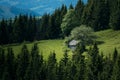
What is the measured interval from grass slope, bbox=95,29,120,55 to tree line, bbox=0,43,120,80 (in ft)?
43.1

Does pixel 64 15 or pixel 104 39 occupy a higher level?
pixel 64 15

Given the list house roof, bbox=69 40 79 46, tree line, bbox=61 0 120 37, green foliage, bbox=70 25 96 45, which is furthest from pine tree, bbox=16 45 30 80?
tree line, bbox=61 0 120 37

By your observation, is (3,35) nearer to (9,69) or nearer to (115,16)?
(115,16)

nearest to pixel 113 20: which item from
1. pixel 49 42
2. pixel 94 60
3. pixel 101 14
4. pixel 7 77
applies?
pixel 101 14

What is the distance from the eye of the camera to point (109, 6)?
607ft

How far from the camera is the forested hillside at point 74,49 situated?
11056cm

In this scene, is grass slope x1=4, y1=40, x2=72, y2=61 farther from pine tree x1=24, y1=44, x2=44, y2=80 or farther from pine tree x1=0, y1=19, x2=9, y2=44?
pine tree x1=0, y1=19, x2=9, y2=44

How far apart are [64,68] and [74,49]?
30.5 m

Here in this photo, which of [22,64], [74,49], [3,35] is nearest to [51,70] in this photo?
[22,64]

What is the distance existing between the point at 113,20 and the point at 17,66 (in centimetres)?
6518

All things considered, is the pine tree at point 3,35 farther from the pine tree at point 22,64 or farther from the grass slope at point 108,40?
the pine tree at point 22,64

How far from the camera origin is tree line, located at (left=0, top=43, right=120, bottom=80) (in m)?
106

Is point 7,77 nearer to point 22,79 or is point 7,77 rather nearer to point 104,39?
point 22,79

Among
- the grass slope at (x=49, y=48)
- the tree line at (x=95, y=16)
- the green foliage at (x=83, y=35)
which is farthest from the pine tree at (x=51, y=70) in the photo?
the tree line at (x=95, y=16)
